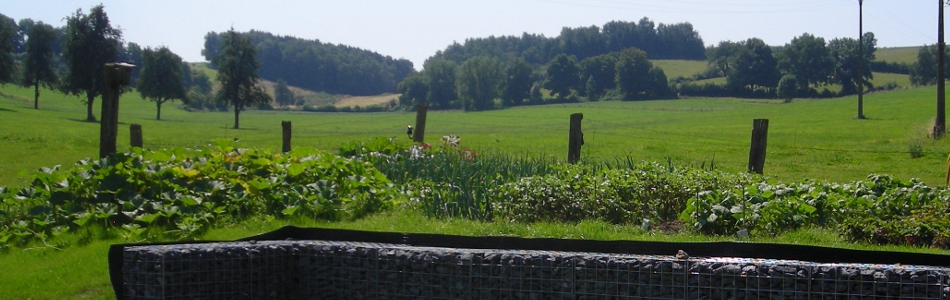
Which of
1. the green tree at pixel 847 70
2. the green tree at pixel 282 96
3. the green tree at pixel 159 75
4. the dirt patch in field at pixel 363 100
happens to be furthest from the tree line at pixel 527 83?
the green tree at pixel 159 75

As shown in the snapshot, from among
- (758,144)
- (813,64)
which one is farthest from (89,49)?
(813,64)

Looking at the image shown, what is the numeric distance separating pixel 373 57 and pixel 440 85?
260ft

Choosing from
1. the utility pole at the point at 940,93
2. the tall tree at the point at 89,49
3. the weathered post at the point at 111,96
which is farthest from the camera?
the tall tree at the point at 89,49

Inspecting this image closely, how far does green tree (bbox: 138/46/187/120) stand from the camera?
66938 mm

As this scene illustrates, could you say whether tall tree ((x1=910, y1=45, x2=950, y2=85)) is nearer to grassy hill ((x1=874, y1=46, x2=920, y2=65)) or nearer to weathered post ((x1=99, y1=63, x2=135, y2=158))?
grassy hill ((x1=874, y1=46, x2=920, y2=65))

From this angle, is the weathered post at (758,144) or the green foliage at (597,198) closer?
the green foliage at (597,198)

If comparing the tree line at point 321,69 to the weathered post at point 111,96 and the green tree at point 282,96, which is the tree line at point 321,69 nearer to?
the green tree at point 282,96

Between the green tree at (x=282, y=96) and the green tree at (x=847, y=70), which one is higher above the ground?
the green tree at (x=847, y=70)

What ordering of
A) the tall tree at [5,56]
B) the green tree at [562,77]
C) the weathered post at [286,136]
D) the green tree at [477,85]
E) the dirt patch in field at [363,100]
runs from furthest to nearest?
the dirt patch in field at [363,100], the green tree at [562,77], the green tree at [477,85], the tall tree at [5,56], the weathered post at [286,136]

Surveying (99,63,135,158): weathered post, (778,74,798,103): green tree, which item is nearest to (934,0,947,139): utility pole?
(99,63,135,158): weathered post

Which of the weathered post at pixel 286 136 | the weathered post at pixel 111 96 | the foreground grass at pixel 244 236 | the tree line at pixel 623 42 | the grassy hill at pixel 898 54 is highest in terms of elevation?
the tree line at pixel 623 42

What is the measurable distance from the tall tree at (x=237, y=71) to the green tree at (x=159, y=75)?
5.51m

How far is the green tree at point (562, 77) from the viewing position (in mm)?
106750

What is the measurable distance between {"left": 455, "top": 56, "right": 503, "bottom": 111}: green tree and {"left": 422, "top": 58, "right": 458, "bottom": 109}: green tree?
18.1 feet
